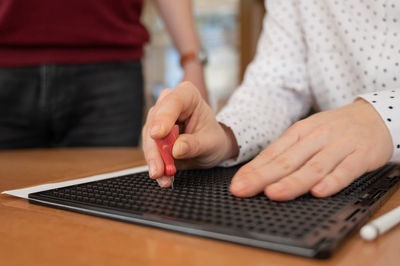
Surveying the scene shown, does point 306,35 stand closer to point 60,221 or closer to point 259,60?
point 259,60

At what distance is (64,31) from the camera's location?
3.22 feet

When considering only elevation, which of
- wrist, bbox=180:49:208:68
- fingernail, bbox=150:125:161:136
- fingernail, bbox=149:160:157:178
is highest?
wrist, bbox=180:49:208:68

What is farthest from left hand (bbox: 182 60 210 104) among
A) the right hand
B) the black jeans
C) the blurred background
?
the blurred background

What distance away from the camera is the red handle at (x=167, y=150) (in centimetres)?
47

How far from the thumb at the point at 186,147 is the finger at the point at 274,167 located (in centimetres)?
9

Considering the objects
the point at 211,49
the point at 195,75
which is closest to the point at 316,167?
the point at 195,75

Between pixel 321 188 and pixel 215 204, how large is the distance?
12cm

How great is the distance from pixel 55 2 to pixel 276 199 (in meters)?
0.82

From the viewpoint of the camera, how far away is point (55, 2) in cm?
97

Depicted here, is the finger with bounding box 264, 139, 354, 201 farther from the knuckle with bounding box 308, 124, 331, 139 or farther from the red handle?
the red handle

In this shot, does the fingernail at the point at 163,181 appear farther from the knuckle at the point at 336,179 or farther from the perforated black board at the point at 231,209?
the knuckle at the point at 336,179

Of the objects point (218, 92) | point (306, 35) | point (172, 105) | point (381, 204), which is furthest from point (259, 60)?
point (218, 92)

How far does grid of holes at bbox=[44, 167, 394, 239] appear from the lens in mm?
330

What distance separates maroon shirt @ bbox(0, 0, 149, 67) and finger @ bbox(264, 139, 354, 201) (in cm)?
73
